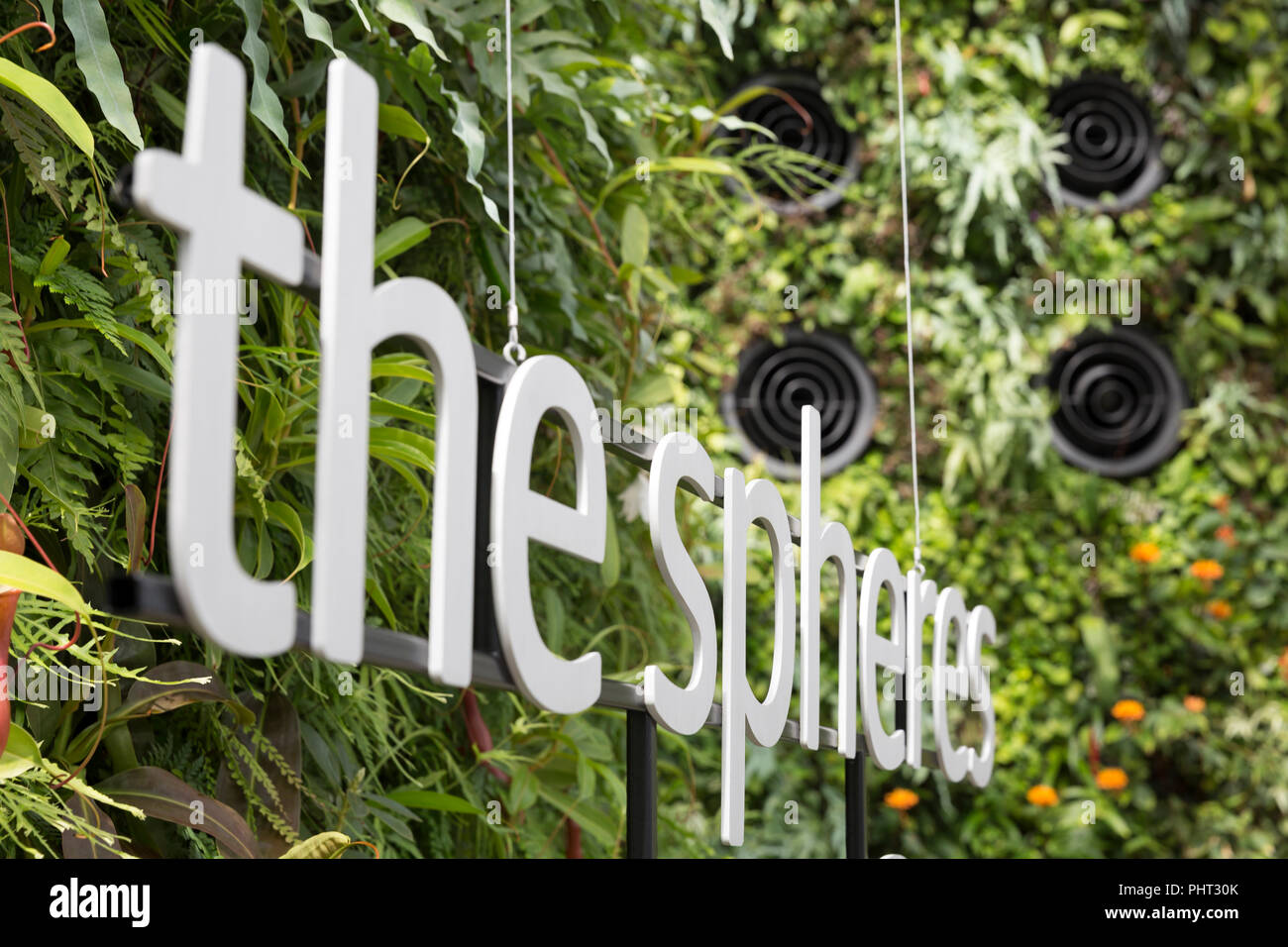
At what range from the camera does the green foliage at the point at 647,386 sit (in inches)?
30.3

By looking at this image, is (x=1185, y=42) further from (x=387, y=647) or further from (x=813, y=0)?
(x=387, y=647)

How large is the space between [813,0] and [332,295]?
8.62 feet

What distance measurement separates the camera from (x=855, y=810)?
1.29m

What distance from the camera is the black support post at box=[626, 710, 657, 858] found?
0.88 metres

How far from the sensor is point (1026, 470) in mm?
2699

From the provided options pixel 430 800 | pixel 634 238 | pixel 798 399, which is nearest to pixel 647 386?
pixel 634 238

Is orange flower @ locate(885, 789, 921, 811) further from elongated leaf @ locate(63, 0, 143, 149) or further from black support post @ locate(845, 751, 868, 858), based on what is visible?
elongated leaf @ locate(63, 0, 143, 149)

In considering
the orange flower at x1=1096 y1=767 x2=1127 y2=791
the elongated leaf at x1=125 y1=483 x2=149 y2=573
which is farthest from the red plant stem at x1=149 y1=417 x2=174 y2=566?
the orange flower at x1=1096 y1=767 x2=1127 y2=791

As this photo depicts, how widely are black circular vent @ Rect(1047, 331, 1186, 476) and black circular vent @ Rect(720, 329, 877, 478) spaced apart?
474 millimetres

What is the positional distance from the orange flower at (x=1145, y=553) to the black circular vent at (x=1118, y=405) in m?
0.18
